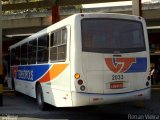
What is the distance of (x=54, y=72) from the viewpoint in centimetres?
1266

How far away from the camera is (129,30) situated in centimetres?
1199

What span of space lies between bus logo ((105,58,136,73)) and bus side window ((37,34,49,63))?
2.90 m

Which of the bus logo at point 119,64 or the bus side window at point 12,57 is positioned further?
the bus side window at point 12,57

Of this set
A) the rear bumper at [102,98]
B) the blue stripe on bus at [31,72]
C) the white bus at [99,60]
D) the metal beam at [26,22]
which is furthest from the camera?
the metal beam at [26,22]

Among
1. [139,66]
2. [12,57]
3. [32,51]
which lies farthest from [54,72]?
[12,57]

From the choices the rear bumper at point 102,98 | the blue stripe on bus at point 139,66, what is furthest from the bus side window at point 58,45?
the blue stripe on bus at point 139,66

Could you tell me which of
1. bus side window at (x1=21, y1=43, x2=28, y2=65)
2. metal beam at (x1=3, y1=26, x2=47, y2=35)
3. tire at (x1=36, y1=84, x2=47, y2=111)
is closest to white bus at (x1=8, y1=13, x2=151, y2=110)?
tire at (x1=36, y1=84, x2=47, y2=111)

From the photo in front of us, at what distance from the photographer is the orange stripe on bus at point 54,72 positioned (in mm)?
11891

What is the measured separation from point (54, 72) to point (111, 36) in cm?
223

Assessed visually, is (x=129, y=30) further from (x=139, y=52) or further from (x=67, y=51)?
(x=67, y=51)

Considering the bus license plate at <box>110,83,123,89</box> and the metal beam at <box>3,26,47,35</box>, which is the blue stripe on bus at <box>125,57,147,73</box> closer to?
the bus license plate at <box>110,83,123,89</box>

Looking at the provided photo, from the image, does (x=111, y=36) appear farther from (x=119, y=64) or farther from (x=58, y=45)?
(x=58, y=45)

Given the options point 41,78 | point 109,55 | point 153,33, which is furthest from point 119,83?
point 153,33

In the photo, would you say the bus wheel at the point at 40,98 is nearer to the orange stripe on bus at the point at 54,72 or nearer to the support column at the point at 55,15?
the orange stripe on bus at the point at 54,72
